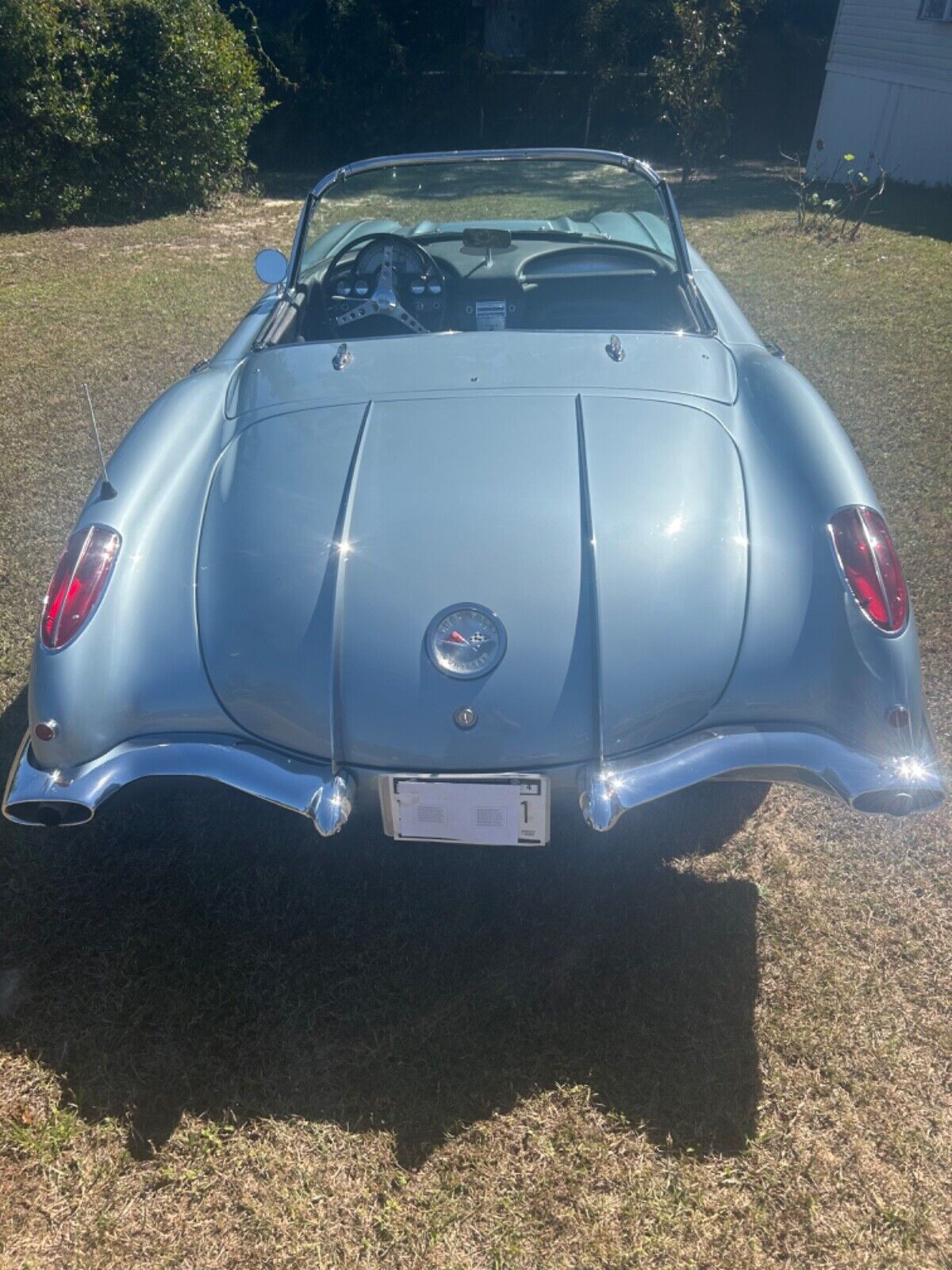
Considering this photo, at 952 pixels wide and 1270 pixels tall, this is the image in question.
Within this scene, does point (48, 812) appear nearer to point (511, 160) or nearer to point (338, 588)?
point (338, 588)

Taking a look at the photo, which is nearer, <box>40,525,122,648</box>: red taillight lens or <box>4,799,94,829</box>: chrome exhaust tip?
<box>4,799,94,829</box>: chrome exhaust tip

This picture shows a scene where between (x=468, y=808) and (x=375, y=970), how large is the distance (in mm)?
617

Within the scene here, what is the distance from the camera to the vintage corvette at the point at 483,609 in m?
2.06

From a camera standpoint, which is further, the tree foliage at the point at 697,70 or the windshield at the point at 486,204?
the tree foliage at the point at 697,70

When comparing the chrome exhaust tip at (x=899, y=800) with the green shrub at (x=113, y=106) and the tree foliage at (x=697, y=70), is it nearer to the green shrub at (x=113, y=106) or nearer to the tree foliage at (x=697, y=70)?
the green shrub at (x=113, y=106)

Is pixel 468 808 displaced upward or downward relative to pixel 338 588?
downward

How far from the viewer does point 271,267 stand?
153 inches

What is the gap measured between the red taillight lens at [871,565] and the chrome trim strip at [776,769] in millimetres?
319

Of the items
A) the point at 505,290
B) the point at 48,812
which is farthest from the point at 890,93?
the point at 48,812

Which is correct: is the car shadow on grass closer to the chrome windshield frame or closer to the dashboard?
the dashboard

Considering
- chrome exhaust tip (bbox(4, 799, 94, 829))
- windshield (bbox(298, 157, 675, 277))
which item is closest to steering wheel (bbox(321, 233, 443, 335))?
windshield (bbox(298, 157, 675, 277))

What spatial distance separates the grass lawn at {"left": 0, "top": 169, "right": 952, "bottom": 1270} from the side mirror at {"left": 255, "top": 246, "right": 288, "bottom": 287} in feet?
6.34

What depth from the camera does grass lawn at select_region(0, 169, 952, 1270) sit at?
1.86m

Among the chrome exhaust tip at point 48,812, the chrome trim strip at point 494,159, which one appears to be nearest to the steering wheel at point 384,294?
the chrome trim strip at point 494,159
